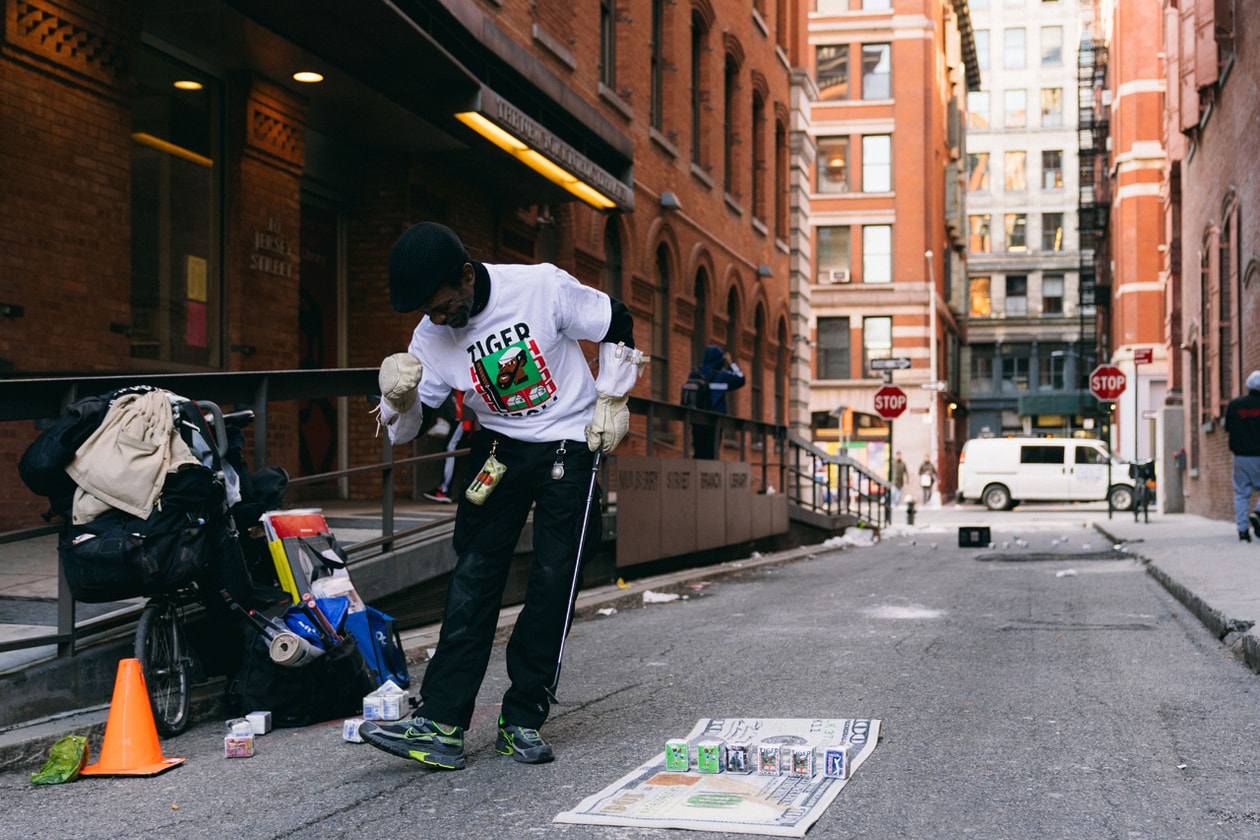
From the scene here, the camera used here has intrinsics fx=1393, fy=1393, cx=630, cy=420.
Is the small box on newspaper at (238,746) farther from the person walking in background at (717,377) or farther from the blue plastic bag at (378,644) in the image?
the person walking in background at (717,377)

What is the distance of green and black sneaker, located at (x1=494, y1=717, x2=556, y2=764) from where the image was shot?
5.01 metres

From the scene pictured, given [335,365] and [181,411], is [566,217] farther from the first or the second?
[181,411]

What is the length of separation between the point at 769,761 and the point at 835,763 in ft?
0.73

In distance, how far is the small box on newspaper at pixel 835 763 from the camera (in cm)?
468

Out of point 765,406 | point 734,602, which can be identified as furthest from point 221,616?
point 765,406

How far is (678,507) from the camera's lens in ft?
44.6

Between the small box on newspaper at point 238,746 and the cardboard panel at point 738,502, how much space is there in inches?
412

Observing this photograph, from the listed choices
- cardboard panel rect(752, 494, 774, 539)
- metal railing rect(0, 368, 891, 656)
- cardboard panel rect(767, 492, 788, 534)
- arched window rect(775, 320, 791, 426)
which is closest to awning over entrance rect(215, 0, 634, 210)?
metal railing rect(0, 368, 891, 656)

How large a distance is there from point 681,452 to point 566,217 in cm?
432

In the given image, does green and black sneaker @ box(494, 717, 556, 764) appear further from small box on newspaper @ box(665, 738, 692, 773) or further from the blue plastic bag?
the blue plastic bag

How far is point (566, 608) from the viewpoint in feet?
17.0

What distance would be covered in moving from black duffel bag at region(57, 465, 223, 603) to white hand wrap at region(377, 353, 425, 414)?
1003mm

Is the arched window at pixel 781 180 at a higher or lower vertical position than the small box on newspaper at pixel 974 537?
higher

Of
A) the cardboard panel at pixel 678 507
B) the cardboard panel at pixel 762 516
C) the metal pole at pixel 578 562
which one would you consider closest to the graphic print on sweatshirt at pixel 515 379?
the metal pole at pixel 578 562
